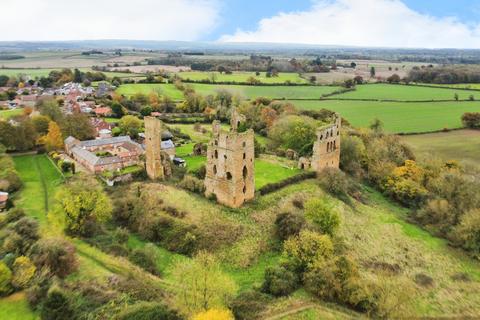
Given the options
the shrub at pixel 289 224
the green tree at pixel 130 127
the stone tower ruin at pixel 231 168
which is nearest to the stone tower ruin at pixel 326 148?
the stone tower ruin at pixel 231 168

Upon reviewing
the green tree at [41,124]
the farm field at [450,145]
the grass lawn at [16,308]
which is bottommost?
the grass lawn at [16,308]

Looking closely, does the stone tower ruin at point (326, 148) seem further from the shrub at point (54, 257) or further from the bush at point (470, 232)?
the shrub at point (54, 257)

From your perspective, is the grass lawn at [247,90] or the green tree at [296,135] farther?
the grass lawn at [247,90]

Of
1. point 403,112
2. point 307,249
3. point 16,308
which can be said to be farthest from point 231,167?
point 403,112

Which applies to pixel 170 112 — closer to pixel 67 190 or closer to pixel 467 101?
pixel 67 190

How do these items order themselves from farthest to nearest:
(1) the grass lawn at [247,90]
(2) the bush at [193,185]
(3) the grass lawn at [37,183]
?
(1) the grass lawn at [247,90] → (2) the bush at [193,185] → (3) the grass lawn at [37,183]

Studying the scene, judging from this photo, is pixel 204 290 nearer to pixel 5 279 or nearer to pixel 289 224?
pixel 289 224
